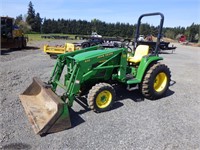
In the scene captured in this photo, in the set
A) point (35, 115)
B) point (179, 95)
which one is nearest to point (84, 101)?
point (35, 115)

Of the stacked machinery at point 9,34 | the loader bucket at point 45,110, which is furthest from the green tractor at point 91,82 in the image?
the stacked machinery at point 9,34

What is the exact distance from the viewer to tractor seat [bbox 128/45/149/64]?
6.24m

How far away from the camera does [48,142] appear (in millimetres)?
3873

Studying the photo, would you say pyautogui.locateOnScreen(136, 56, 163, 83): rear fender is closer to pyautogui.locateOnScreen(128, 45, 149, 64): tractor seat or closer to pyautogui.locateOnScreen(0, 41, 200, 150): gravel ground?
pyautogui.locateOnScreen(128, 45, 149, 64): tractor seat

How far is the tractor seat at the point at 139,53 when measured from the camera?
6.24 m

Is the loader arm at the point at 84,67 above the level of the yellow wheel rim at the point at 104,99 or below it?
above

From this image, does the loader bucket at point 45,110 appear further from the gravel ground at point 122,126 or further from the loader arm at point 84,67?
the loader arm at point 84,67

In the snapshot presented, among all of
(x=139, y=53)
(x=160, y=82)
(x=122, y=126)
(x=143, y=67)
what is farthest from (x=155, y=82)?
(x=122, y=126)

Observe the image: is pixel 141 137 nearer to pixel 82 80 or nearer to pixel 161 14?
pixel 82 80

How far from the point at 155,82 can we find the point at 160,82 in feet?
0.78

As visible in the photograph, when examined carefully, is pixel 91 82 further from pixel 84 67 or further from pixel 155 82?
pixel 155 82

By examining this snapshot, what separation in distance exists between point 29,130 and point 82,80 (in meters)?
1.49

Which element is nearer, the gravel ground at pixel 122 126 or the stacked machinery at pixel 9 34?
the gravel ground at pixel 122 126

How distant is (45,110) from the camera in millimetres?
4652
